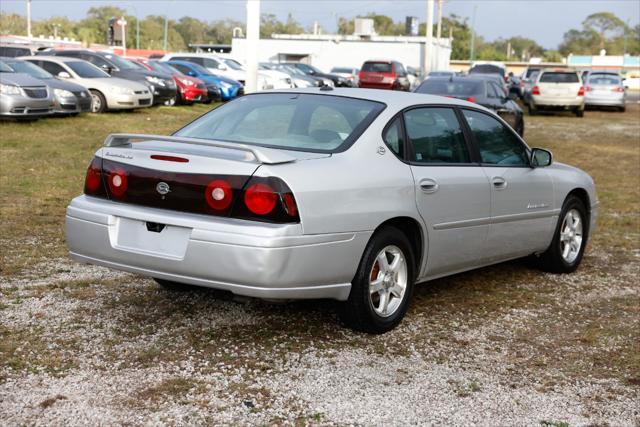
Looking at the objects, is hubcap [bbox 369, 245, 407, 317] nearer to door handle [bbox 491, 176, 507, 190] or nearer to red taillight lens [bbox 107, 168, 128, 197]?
door handle [bbox 491, 176, 507, 190]

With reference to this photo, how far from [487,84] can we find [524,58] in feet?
439

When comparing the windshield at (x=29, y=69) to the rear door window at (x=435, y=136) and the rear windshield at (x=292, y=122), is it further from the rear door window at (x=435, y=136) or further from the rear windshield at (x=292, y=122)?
the rear door window at (x=435, y=136)

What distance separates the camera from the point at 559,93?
28.5 metres

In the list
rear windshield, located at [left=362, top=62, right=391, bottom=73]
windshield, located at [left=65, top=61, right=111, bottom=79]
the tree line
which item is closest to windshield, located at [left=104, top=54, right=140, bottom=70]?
windshield, located at [left=65, top=61, right=111, bottom=79]

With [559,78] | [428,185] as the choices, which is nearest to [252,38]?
[428,185]

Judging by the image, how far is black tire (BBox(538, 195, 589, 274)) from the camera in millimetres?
7074

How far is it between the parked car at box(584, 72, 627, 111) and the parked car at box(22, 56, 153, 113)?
1831 centimetres

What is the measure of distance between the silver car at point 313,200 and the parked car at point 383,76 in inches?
1149

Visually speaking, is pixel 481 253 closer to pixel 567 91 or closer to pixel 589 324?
pixel 589 324

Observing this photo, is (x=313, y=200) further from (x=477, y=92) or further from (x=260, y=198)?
(x=477, y=92)

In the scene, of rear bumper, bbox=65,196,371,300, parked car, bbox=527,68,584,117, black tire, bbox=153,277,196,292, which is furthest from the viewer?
parked car, bbox=527,68,584,117

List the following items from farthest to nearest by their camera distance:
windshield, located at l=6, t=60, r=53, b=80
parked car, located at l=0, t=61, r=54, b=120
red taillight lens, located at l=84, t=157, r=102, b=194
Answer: windshield, located at l=6, t=60, r=53, b=80 < parked car, located at l=0, t=61, r=54, b=120 < red taillight lens, located at l=84, t=157, r=102, b=194

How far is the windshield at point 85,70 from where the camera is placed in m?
20.2

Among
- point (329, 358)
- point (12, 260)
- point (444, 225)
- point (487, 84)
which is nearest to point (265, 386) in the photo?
point (329, 358)
